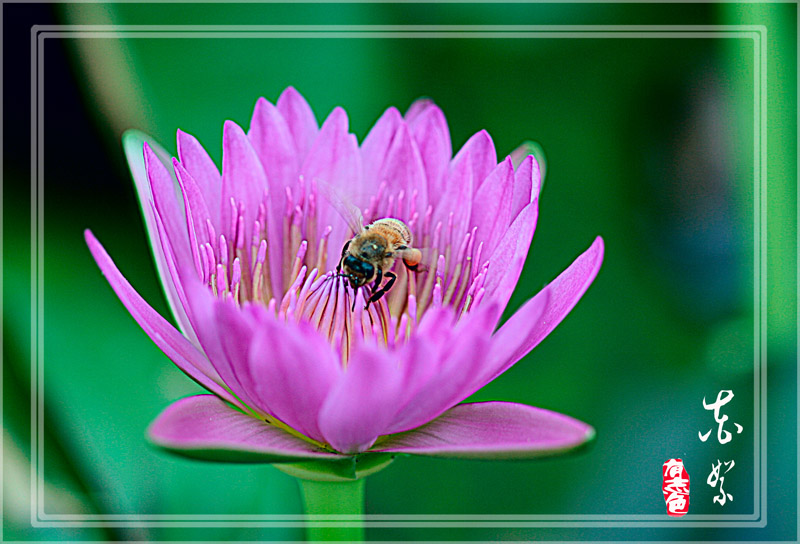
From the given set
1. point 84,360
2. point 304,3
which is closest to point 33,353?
point 84,360

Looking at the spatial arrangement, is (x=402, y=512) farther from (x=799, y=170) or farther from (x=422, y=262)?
(x=799, y=170)

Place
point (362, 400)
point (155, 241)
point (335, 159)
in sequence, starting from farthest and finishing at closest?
point (335, 159) < point (155, 241) < point (362, 400)

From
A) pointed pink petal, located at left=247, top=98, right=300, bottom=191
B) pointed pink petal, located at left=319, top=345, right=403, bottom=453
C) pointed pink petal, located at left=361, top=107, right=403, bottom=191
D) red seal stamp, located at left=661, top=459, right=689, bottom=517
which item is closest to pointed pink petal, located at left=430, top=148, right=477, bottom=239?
pointed pink petal, located at left=361, top=107, right=403, bottom=191

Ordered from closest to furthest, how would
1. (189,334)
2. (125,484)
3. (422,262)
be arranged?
(189,334)
(422,262)
(125,484)

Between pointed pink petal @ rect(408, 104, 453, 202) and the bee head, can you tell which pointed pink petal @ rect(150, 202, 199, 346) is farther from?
pointed pink petal @ rect(408, 104, 453, 202)

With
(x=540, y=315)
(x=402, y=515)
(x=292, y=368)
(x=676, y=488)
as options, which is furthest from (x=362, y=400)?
(x=402, y=515)

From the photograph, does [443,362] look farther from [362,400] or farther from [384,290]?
[384,290]

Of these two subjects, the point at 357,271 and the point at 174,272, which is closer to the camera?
the point at 174,272
